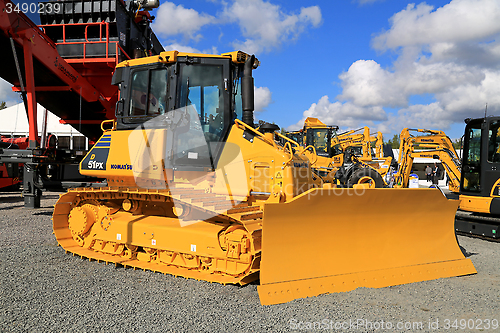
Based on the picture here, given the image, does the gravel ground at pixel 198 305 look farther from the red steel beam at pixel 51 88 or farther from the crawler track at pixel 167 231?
the red steel beam at pixel 51 88

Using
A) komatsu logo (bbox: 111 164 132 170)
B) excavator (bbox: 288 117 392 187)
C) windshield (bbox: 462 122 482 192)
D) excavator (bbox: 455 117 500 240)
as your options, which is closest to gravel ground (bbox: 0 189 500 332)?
komatsu logo (bbox: 111 164 132 170)

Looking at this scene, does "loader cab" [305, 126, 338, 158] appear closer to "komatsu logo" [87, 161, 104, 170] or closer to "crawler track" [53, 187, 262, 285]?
"crawler track" [53, 187, 262, 285]

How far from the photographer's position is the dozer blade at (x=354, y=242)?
3.84 meters

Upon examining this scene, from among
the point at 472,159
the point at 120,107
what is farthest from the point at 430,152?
the point at 120,107

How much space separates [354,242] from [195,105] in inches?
114

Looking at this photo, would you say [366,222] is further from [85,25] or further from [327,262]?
[85,25]

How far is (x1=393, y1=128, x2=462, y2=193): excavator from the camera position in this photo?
9.41m

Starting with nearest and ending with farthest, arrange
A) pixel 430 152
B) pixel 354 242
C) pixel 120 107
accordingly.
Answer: pixel 354 242
pixel 120 107
pixel 430 152

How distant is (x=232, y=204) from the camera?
435cm

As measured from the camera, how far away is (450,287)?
4281 millimetres

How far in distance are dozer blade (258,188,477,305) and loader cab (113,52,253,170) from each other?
1517 millimetres

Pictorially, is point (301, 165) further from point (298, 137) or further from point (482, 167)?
point (298, 137)

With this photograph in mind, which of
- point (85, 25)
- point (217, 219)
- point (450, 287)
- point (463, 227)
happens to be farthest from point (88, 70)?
point (463, 227)

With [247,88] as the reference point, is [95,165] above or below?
below
